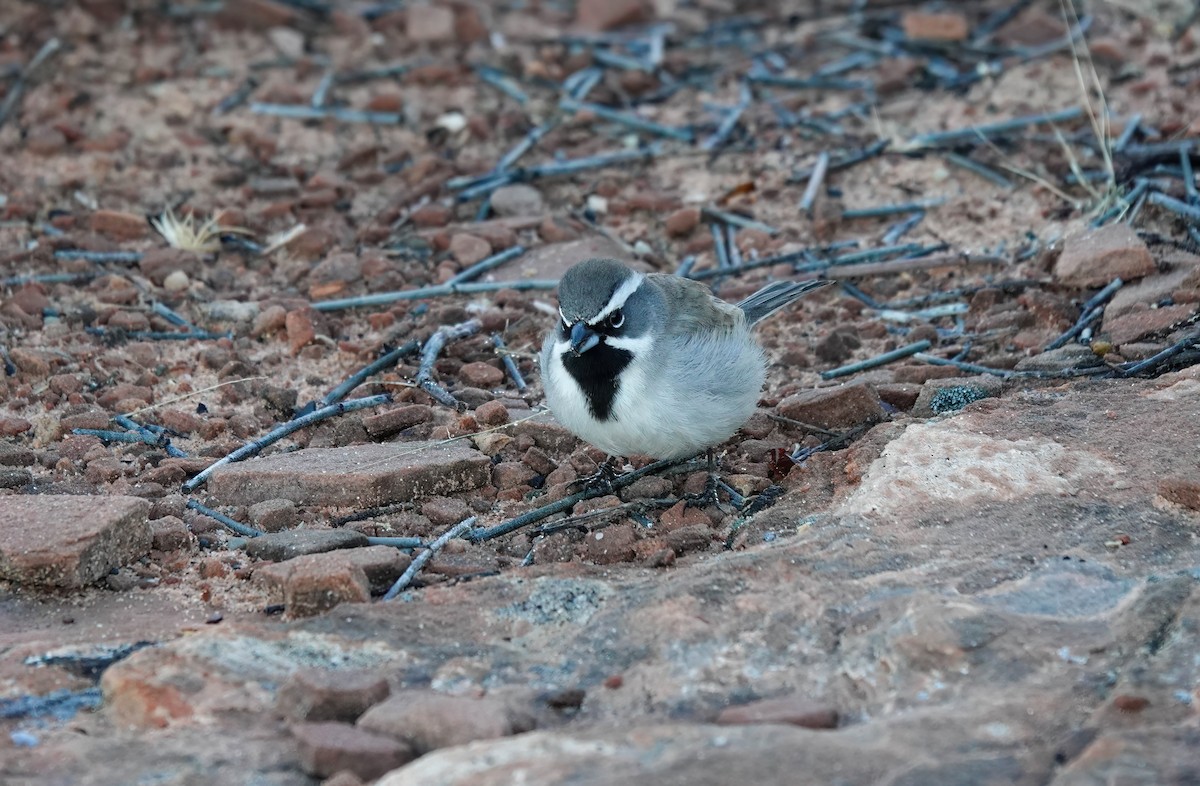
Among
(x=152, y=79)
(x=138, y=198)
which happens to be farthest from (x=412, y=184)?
(x=152, y=79)

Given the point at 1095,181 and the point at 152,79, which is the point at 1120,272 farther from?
the point at 152,79

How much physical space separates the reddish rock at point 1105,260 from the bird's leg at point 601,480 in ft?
8.51

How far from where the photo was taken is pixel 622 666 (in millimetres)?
3525

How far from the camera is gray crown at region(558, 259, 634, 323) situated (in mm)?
4891

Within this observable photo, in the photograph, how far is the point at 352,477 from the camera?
16.1 feet

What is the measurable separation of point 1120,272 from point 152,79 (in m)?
6.55

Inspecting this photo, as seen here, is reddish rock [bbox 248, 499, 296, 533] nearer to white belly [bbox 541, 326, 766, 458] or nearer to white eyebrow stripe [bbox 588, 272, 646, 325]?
white belly [bbox 541, 326, 766, 458]

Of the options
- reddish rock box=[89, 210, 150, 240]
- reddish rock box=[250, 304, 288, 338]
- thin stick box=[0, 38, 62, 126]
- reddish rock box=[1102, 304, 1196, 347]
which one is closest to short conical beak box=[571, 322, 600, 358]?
reddish rock box=[250, 304, 288, 338]

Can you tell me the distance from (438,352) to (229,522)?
177 cm

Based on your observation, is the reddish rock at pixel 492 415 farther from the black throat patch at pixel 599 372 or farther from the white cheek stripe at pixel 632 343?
the white cheek stripe at pixel 632 343

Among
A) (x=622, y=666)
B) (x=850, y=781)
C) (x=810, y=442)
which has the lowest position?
(x=810, y=442)

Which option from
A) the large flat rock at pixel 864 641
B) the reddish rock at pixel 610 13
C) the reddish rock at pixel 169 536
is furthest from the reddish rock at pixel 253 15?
the large flat rock at pixel 864 641

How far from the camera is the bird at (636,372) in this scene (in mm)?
4883

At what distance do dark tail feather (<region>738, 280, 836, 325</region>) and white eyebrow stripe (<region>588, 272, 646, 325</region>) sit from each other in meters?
0.84
